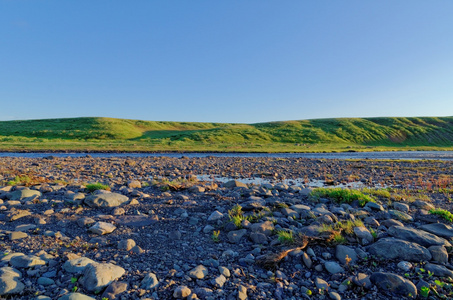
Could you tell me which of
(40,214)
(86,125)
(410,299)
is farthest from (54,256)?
(86,125)

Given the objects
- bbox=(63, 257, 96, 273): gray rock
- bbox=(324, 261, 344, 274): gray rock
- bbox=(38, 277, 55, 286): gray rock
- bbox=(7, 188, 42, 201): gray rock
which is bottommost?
bbox=(324, 261, 344, 274): gray rock

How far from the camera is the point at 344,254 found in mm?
4891

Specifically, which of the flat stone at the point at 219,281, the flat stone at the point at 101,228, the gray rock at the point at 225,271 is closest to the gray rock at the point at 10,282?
the flat stone at the point at 101,228

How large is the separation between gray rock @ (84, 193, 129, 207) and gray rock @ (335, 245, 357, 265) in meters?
6.56

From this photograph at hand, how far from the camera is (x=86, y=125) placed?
110 metres

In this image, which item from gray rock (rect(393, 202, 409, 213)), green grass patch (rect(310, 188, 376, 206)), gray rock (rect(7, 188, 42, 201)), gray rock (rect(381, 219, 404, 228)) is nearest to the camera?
gray rock (rect(381, 219, 404, 228))

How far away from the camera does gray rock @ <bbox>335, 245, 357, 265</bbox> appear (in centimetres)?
478

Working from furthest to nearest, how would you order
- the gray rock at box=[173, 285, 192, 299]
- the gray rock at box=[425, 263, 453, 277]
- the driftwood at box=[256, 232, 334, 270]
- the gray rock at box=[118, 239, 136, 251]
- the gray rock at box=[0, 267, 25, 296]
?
the gray rock at box=[118, 239, 136, 251] < the driftwood at box=[256, 232, 334, 270] < the gray rock at box=[425, 263, 453, 277] < the gray rock at box=[173, 285, 192, 299] < the gray rock at box=[0, 267, 25, 296]

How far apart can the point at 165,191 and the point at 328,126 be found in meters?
119

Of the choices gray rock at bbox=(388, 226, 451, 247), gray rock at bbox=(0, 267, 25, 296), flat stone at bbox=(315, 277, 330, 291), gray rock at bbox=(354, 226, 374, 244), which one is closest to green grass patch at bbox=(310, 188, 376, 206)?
gray rock at bbox=(388, 226, 451, 247)

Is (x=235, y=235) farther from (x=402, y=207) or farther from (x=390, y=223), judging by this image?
(x=402, y=207)

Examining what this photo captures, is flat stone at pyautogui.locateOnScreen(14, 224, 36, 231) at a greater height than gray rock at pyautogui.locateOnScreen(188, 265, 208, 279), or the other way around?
flat stone at pyautogui.locateOnScreen(14, 224, 36, 231)

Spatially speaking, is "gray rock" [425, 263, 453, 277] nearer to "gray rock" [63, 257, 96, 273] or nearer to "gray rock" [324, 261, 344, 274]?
"gray rock" [324, 261, 344, 274]

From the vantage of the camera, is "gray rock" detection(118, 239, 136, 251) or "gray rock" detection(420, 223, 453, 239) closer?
"gray rock" detection(118, 239, 136, 251)
